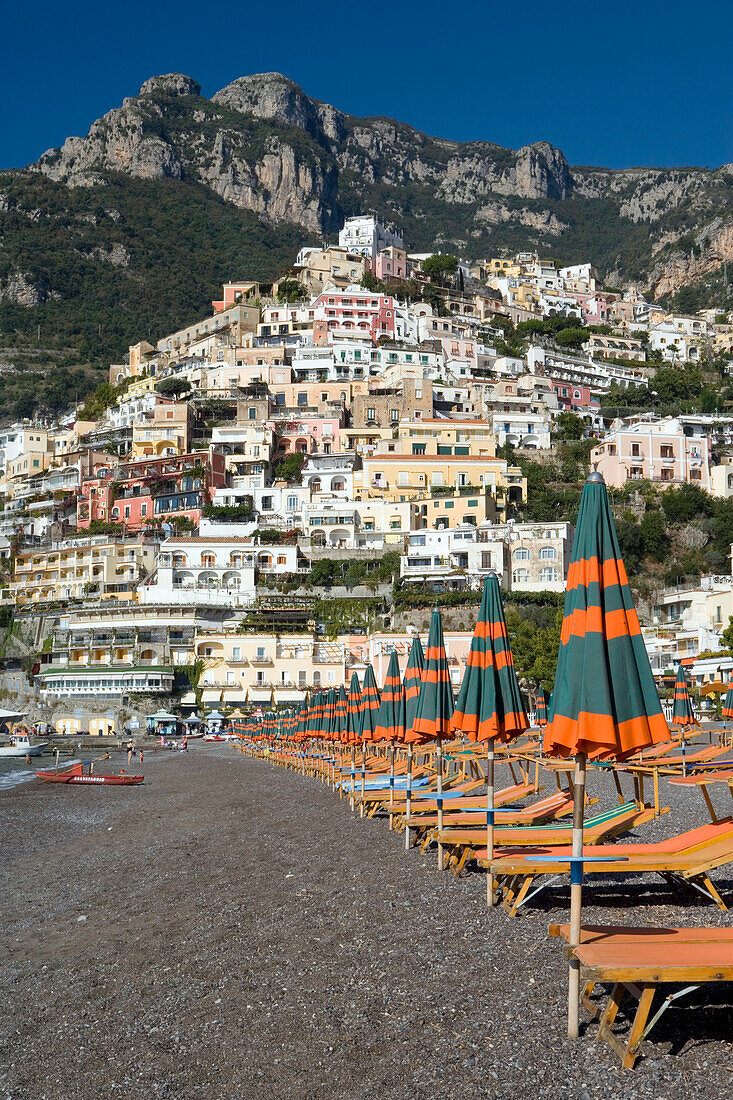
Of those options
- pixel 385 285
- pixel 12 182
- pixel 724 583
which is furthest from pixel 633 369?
pixel 12 182

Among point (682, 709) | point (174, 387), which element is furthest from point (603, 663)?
point (174, 387)

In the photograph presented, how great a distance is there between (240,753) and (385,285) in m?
73.9

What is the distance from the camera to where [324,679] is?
63.0m

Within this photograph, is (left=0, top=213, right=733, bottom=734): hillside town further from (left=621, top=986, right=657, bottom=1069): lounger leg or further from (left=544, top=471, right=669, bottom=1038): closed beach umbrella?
(left=621, top=986, right=657, bottom=1069): lounger leg

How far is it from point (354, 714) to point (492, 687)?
14.7 m

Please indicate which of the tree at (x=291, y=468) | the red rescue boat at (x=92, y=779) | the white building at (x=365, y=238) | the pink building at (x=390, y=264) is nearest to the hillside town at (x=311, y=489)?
the tree at (x=291, y=468)

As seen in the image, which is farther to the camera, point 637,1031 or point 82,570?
point 82,570

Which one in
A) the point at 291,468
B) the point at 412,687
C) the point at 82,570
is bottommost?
the point at 412,687

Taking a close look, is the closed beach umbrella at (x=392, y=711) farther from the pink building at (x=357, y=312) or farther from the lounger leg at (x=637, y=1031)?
the pink building at (x=357, y=312)

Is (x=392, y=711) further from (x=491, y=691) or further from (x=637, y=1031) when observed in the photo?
(x=637, y=1031)

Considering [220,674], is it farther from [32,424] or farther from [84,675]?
[32,424]

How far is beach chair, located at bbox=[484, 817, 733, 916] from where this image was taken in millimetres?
9133

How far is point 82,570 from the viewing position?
77312mm

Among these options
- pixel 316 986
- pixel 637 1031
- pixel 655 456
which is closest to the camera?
pixel 637 1031
